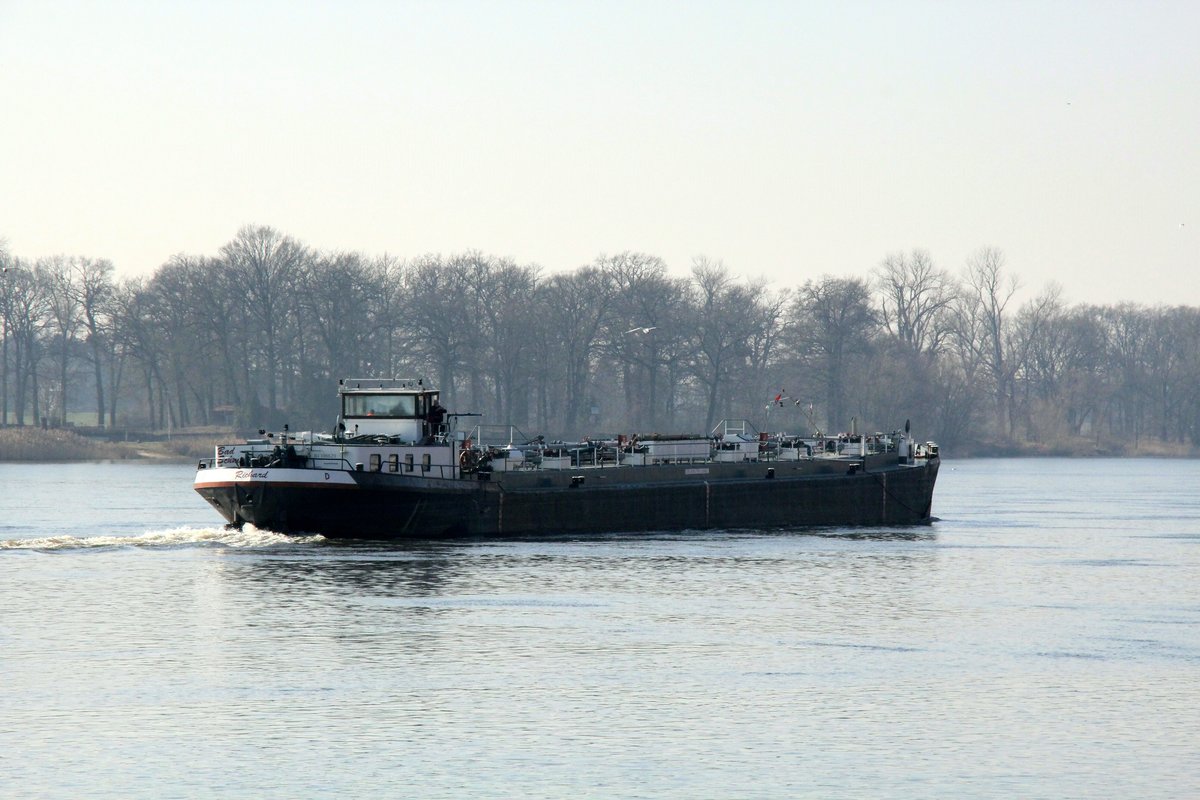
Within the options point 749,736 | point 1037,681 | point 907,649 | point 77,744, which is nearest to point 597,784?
point 749,736

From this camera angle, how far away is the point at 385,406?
6556 centimetres

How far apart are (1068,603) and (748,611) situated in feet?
31.5

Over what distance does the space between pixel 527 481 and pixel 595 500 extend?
3361mm

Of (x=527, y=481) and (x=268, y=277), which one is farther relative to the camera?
(x=268, y=277)

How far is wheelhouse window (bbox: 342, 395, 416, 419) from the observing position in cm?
6538

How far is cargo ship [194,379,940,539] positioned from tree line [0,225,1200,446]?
62.9m

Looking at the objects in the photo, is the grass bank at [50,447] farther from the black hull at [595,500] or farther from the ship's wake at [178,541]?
the ship's wake at [178,541]

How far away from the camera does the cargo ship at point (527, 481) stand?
59.6 m

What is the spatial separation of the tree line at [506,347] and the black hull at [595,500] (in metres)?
63.0

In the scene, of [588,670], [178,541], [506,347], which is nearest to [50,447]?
[506,347]

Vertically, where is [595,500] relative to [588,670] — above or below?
above

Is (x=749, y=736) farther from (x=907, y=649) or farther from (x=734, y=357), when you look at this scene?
(x=734, y=357)

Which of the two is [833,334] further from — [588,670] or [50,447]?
[588,670]

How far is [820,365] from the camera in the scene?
166875mm
